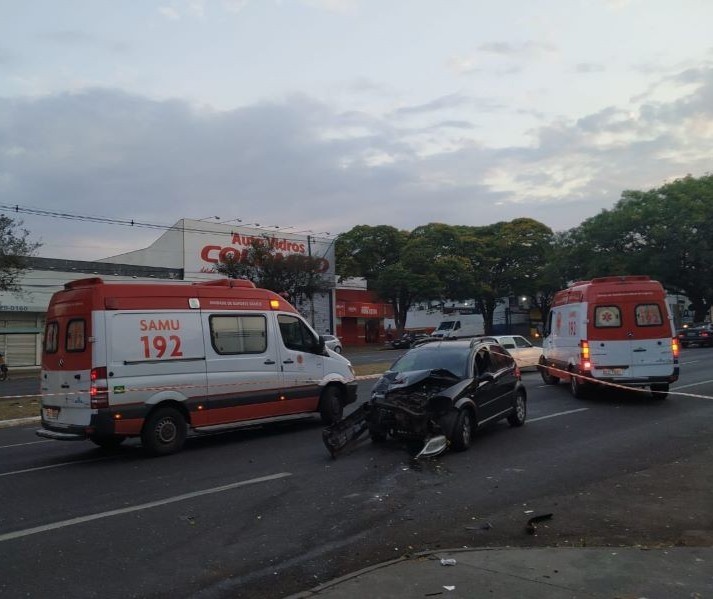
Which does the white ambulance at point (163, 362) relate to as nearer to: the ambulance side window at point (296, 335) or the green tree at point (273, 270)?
the ambulance side window at point (296, 335)

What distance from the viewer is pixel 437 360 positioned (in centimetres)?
1049

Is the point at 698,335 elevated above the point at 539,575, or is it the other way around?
the point at 698,335

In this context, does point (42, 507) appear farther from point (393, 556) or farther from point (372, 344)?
point (372, 344)

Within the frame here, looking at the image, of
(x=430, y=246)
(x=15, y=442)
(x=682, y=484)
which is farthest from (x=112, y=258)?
(x=682, y=484)

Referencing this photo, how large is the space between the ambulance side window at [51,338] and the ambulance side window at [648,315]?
11675 millimetres

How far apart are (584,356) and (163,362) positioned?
9.51m

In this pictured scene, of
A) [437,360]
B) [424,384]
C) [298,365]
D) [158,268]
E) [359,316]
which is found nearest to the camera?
[424,384]

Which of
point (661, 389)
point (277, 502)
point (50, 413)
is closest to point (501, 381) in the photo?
point (277, 502)

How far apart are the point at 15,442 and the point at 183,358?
423 cm

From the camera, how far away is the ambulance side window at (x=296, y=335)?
38.4ft

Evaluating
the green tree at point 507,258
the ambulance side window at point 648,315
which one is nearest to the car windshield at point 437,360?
the ambulance side window at point 648,315

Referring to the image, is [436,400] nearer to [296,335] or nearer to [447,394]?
[447,394]

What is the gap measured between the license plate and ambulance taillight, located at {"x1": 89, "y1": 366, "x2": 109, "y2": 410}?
960 millimetres

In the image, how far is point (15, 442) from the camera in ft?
38.6
